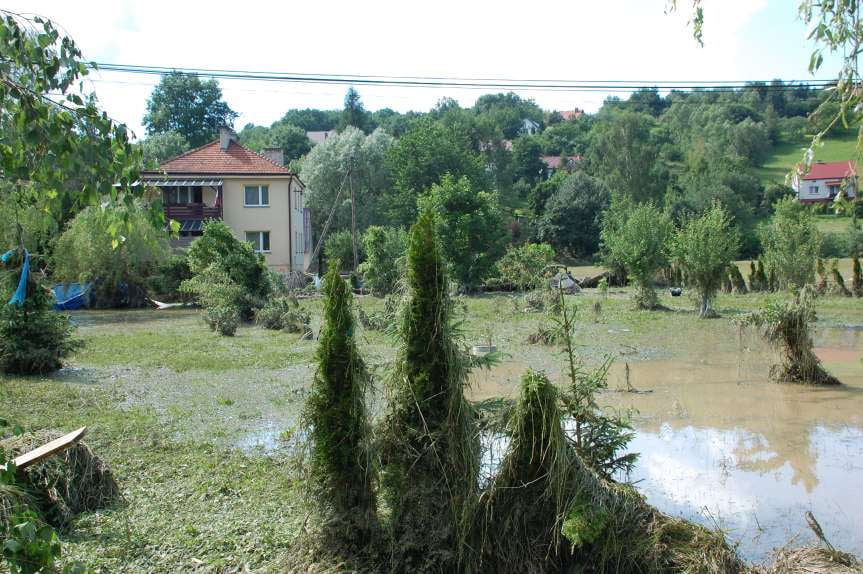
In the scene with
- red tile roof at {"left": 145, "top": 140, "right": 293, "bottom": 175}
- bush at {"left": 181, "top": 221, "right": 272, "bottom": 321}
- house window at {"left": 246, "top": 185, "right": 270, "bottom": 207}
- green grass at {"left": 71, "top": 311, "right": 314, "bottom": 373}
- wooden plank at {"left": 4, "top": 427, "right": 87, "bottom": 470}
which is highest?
red tile roof at {"left": 145, "top": 140, "right": 293, "bottom": 175}

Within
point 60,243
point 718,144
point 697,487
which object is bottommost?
point 697,487

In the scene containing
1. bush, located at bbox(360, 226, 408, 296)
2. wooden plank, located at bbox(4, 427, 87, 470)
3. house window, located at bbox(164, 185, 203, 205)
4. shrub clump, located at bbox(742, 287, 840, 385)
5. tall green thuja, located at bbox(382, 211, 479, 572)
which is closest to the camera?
tall green thuja, located at bbox(382, 211, 479, 572)

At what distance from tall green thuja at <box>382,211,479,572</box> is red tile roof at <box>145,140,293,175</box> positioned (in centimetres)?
3705

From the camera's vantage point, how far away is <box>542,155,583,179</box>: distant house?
96.0 m

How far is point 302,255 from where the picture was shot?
158 feet

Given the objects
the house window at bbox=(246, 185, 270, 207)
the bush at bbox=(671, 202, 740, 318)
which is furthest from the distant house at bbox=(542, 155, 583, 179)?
the bush at bbox=(671, 202, 740, 318)

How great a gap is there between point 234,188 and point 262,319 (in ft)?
64.8

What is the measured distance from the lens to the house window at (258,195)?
4206 cm

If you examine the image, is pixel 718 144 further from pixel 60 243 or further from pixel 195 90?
pixel 60 243

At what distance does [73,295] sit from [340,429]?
3099cm

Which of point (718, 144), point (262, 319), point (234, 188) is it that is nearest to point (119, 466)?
point (262, 319)

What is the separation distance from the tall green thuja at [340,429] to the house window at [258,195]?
37407 mm

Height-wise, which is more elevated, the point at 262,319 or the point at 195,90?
the point at 195,90

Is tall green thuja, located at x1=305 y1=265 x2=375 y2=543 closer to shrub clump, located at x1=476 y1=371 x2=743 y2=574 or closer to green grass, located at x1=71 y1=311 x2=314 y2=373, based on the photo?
shrub clump, located at x1=476 y1=371 x2=743 y2=574
